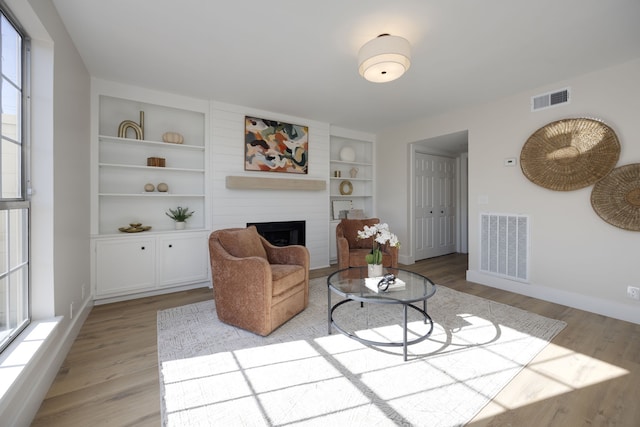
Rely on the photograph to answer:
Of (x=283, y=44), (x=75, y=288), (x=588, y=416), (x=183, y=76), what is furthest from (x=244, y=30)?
(x=588, y=416)

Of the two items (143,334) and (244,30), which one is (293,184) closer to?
(244,30)

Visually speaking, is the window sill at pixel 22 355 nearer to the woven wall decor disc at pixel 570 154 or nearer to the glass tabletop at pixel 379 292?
the glass tabletop at pixel 379 292

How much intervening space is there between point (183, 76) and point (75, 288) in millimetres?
2278

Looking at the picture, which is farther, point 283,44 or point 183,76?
point 183,76

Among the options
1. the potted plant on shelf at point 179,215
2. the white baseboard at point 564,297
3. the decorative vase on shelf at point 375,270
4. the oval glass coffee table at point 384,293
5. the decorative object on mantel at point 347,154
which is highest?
the decorative object on mantel at point 347,154

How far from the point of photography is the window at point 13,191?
147 centimetres

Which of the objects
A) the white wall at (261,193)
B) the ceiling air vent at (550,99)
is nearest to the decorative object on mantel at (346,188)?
the white wall at (261,193)

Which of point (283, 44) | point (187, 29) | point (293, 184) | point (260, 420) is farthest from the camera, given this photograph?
point (293, 184)

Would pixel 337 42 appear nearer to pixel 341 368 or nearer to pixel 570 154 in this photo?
pixel 341 368

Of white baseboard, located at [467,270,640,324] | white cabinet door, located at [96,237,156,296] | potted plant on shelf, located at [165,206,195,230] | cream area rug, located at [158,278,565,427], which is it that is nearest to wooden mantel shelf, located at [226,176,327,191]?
potted plant on shelf, located at [165,206,195,230]

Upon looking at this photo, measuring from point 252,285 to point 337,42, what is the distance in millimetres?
2133

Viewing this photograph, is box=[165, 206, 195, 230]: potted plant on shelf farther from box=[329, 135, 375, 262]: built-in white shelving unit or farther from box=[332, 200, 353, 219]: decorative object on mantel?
box=[332, 200, 353, 219]: decorative object on mantel

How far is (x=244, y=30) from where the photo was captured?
2.14 metres

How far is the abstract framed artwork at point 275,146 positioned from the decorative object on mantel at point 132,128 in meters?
1.24
